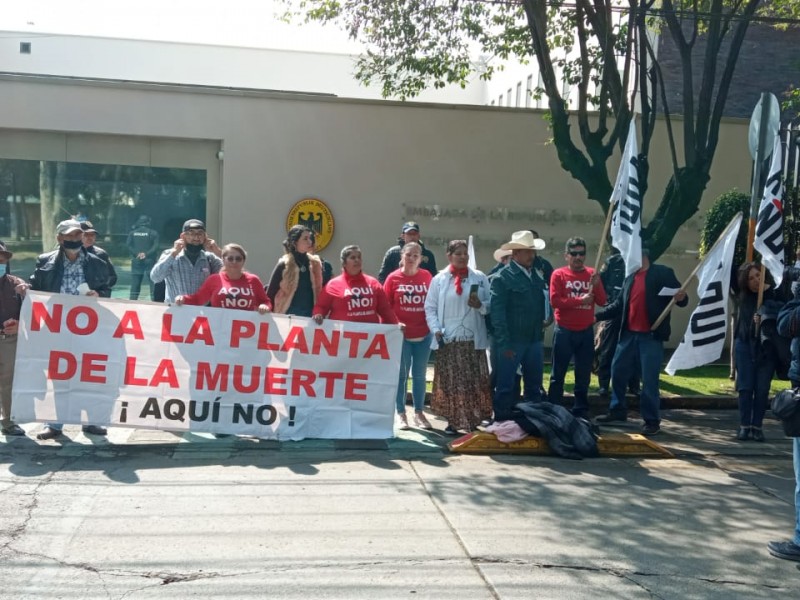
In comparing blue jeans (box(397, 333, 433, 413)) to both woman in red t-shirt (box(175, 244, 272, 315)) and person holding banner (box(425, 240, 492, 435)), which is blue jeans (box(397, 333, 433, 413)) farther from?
woman in red t-shirt (box(175, 244, 272, 315))

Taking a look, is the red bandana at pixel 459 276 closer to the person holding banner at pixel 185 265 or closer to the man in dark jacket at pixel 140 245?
the person holding banner at pixel 185 265

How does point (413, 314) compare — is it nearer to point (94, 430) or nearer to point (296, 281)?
point (296, 281)

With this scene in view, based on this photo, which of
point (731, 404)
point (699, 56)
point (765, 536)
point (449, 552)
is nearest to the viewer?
point (449, 552)

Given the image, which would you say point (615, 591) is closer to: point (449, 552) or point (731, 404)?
point (449, 552)

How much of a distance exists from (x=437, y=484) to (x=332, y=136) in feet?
29.3

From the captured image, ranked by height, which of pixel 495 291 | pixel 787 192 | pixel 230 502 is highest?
pixel 787 192

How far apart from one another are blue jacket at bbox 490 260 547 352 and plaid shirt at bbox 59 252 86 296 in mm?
3823

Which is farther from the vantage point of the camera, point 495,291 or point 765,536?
point 495,291

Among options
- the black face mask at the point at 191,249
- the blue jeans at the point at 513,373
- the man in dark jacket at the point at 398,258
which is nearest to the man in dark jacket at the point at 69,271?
the black face mask at the point at 191,249

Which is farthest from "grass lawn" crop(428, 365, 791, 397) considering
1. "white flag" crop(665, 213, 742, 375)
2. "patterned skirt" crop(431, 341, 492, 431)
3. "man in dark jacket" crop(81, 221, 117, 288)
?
"man in dark jacket" crop(81, 221, 117, 288)

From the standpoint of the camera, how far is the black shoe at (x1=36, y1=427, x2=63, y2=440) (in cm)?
787

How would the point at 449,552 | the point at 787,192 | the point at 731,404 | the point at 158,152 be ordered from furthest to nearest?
the point at 158,152
the point at 787,192
the point at 731,404
the point at 449,552

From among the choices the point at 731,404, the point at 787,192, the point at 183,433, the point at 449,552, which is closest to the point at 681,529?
the point at 449,552

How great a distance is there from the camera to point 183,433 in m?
8.23
